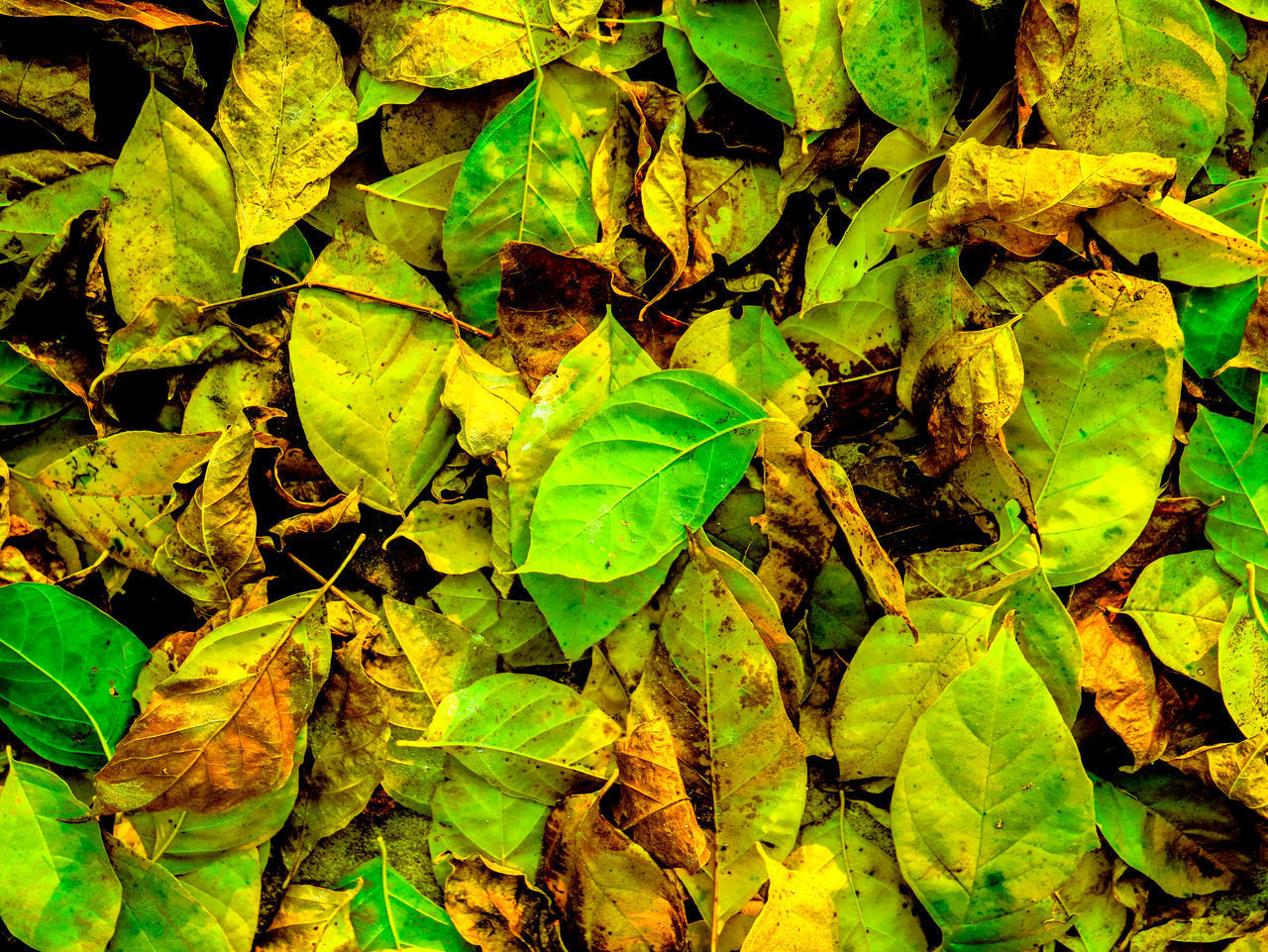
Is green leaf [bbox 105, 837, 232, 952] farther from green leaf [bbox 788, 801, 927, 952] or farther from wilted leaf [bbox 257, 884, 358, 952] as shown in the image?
green leaf [bbox 788, 801, 927, 952]

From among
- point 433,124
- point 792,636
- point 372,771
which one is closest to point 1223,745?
point 792,636

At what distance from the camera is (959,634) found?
2.97 ft

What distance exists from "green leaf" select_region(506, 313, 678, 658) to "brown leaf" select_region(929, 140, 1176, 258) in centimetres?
36

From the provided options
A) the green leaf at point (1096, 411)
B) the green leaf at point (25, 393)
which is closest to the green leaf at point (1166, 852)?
the green leaf at point (1096, 411)

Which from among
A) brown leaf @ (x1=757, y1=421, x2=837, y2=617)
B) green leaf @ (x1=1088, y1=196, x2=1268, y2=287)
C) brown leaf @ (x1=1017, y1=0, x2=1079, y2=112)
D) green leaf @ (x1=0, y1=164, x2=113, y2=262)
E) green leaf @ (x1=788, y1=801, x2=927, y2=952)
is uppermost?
brown leaf @ (x1=1017, y1=0, x2=1079, y2=112)

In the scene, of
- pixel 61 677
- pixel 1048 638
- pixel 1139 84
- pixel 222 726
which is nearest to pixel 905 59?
pixel 1139 84

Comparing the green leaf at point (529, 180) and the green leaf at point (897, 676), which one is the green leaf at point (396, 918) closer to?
the green leaf at point (897, 676)

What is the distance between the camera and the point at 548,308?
92 cm

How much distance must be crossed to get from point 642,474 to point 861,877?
461mm

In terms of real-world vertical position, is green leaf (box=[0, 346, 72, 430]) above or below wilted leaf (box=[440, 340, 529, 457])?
below

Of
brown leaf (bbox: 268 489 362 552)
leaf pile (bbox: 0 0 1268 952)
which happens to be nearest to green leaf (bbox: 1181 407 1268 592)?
leaf pile (bbox: 0 0 1268 952)

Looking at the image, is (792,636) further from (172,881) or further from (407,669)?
(172,881)

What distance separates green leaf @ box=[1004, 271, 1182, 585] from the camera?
0.91 m

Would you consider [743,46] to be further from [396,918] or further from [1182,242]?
[396,918]
